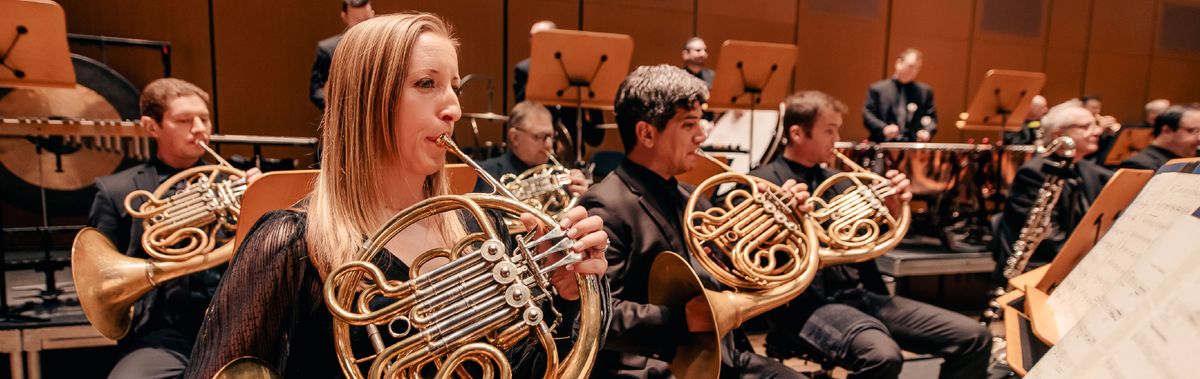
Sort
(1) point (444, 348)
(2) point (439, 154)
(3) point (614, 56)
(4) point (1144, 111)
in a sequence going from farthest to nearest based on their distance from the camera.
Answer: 1. (4) point (1144, 111)
2. (3) point (614, 56)
3. (2) point (439, 154)
4. (1) point (444, 348)

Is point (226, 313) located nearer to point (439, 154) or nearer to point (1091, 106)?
point (439, 154)

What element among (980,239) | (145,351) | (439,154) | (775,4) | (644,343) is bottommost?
(980,239)

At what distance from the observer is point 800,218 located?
7.66 ft

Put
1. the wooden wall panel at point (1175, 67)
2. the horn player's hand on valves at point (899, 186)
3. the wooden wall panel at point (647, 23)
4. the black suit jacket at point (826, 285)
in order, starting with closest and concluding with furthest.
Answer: the black suit jacket at point (826, 285) < the horn player's hand on valves at point (899, 186) < the wooden wall panel at point (647, 23) < the wooden wall panel at point (1175, 67)

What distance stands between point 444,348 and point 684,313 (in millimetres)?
856

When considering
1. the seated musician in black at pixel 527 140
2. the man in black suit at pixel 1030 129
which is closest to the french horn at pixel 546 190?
the seated musician in black at pixel 527 140

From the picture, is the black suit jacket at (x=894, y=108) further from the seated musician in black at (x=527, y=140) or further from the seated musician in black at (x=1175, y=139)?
the seated musician in black at (x=527, y=140)

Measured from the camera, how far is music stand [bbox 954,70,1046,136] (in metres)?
5.65

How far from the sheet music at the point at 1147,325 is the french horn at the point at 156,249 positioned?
2.21m

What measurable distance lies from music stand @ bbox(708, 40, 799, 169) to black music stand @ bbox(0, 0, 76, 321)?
359cm

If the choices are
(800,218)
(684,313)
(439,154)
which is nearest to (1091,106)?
(800,218)

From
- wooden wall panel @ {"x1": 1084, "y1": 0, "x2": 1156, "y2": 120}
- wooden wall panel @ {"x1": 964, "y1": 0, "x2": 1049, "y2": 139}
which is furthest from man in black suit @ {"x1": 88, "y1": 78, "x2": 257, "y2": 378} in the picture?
wooden wall panel @ {"x1": 1084, "y1": 0, "x2": 1156, "y2": 120}

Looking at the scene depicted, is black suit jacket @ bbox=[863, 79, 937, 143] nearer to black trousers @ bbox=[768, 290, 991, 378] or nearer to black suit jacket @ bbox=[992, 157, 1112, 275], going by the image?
black suit jacket @ bbox=[992, 157, 1112, 275]

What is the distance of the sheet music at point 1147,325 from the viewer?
73cm
